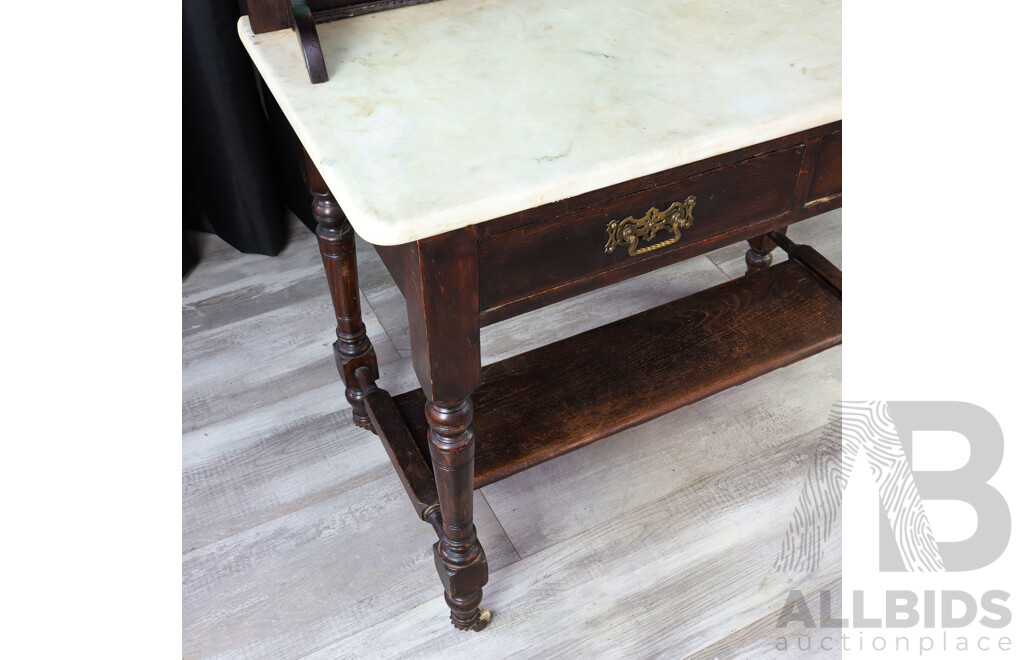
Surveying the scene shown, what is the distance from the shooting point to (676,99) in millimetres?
993

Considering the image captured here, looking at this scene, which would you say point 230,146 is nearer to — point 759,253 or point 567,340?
point 567,340

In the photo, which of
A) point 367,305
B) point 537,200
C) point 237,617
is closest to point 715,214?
point 537,200

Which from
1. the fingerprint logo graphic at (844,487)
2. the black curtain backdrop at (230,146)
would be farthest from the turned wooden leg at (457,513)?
the black curtain backdrop at (230,146)

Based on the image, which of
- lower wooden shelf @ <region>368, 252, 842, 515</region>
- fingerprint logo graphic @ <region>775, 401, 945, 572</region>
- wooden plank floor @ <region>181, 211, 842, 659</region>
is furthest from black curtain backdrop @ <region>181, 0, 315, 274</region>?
fingerprint logo graphic @ <region>775, 401, 945, 572</region>

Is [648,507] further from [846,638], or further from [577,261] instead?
[577,261]

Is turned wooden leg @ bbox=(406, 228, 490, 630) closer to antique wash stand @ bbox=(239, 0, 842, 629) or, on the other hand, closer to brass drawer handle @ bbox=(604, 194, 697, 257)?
antique wash stand @ bbox=(239, 0, 842, 629)

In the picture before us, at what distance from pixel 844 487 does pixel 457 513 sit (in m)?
0.83

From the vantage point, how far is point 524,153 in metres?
0.91

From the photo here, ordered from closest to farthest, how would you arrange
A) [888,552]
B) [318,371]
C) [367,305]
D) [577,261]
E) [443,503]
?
[577,261] < [443,503] < [888,552] < [318,371] < [367,305]

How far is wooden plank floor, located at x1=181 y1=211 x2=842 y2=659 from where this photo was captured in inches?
53.5

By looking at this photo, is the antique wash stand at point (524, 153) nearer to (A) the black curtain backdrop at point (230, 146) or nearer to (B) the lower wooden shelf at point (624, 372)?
(B) the lower wooden shelf at point (624, 372)

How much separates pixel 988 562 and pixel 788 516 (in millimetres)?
338

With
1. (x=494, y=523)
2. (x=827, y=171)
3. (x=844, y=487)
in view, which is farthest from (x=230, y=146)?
(x=844, y=487)

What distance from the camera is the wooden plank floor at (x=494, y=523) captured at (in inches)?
53.5
